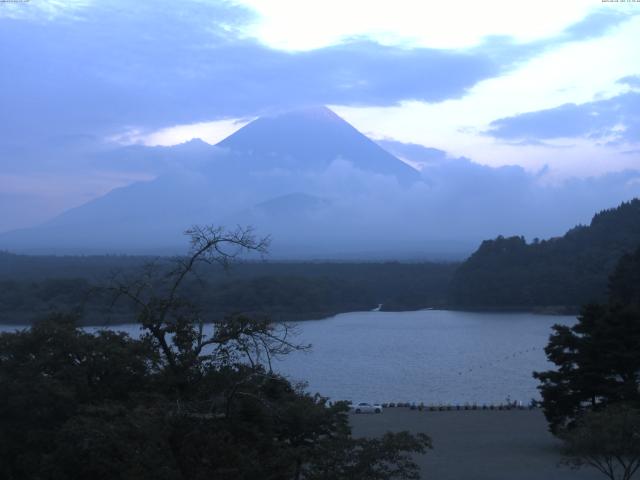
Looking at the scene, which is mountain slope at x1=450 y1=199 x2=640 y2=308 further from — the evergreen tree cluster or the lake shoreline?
the evergreen tree cluster

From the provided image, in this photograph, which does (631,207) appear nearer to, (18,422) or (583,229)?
(583,229)

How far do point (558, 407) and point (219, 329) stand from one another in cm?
600

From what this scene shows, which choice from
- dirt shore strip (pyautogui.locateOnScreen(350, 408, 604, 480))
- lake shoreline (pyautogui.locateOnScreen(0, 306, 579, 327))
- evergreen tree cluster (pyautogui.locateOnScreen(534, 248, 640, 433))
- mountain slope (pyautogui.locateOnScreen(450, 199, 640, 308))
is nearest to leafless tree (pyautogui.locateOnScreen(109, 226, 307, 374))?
dirt shore strip (pyautogui.locateOnScreen(350, 408, 604, 480))

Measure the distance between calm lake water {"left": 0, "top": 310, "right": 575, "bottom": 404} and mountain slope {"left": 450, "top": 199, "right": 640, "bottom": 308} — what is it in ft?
12.9

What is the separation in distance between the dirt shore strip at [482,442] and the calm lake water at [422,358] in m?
Answer: 1.92

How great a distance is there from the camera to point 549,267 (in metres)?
40.5

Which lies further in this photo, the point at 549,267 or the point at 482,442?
the point at 549,267

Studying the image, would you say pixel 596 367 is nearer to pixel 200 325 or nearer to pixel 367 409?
pixel 367 409

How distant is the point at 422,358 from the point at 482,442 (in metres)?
12.2

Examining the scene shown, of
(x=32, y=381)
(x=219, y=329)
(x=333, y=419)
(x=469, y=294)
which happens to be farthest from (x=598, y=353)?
(x=469, y=294)

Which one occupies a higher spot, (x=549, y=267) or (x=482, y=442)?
(x=549, y=267)

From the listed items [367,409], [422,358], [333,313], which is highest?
[333,313]

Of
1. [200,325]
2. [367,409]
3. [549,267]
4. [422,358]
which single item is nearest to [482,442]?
[367,409]

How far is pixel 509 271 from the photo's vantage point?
1613 inches
